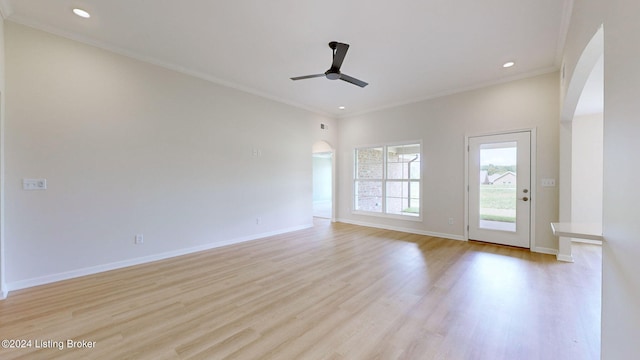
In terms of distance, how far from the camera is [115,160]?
349 centimetres

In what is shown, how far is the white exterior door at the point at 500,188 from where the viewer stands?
174 inches

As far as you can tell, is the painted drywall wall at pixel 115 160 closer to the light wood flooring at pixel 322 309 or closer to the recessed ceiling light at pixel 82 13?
the light wood flooring at pixel 322 309

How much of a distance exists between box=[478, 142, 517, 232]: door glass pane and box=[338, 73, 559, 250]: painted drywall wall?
0.33 metres

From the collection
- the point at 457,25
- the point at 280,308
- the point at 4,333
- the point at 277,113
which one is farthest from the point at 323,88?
the point at 4,333

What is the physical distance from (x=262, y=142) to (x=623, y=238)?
16.6ft

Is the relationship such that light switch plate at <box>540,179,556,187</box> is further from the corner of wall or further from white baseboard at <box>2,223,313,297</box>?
the corner of wall

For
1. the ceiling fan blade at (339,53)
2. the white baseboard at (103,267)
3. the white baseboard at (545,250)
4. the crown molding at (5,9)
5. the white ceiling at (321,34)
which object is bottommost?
the white baseboard at (103,267)

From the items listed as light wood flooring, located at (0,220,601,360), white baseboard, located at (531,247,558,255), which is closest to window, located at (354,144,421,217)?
white baseboard, located at (531,247,558,255)

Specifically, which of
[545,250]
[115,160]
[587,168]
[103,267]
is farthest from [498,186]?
[103,267]

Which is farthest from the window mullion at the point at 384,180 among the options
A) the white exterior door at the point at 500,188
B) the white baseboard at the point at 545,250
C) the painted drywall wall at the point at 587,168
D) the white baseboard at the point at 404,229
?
the painted drywall wall at the point at 587,168

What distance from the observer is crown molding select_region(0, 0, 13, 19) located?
257cm

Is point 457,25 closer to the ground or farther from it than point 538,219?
farther from it

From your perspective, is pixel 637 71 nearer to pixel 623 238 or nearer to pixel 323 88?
pixel 623 238

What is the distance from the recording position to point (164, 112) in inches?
155
